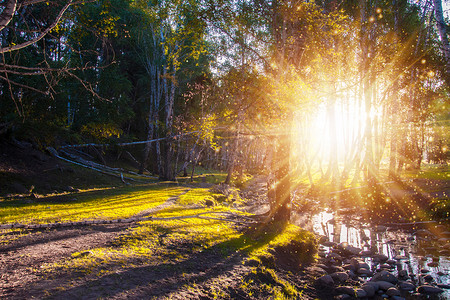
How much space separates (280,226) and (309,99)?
4.72m

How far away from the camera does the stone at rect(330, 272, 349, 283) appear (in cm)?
665

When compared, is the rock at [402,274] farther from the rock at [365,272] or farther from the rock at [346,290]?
the rock at [346,290]

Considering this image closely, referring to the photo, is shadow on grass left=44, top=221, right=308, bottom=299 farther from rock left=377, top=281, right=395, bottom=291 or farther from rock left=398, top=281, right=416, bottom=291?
rock left=398, top=281, right=416, bottom=291

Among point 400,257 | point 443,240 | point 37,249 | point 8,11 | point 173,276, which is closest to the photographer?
point 8,11

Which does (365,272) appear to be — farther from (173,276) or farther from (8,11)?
(8,11)

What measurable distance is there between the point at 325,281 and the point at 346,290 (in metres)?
0.48

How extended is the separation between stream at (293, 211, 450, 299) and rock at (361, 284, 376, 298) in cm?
68

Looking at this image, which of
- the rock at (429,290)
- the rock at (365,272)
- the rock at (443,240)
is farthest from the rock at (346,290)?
the rock at (443,240)

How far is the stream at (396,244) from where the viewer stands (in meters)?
7.30

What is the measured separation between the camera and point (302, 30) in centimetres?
1136

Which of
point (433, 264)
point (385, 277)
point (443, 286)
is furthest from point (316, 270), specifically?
point (433, 264)

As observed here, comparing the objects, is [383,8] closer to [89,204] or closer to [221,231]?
[221,231]

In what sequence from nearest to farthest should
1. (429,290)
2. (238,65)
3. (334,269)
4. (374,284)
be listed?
(429,290), (374,284), (334,269), (238,65)

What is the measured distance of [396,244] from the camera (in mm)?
10070
